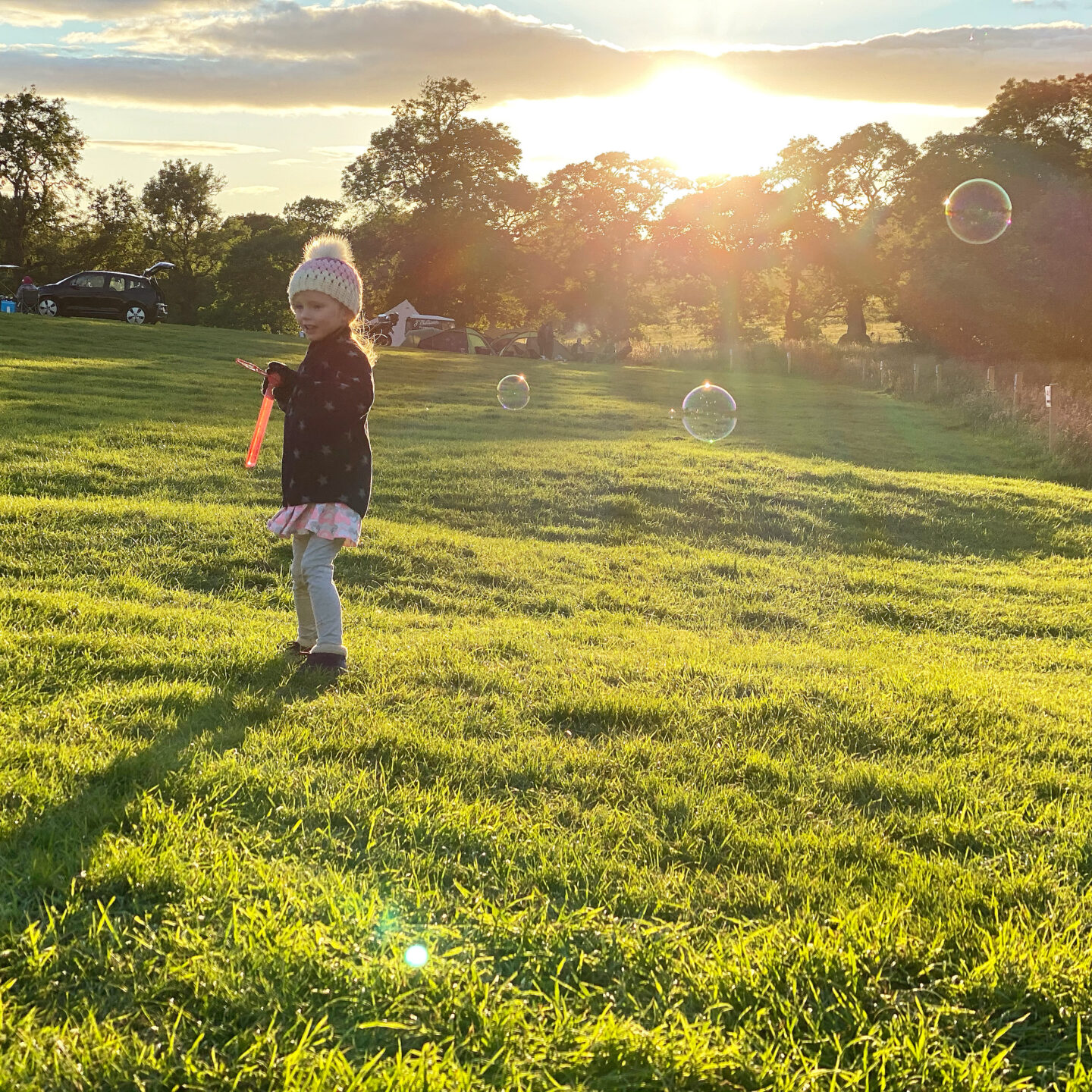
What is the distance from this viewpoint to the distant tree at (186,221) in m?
61.7

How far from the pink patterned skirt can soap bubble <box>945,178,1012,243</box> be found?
3878 cm

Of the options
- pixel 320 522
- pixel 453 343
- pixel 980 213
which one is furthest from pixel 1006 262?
pixel 320 522

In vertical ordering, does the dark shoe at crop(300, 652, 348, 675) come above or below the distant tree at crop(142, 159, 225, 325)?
below

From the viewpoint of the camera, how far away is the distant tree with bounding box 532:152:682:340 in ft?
218

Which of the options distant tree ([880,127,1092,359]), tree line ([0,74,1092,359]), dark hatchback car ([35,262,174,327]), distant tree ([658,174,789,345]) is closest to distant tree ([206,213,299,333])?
tree line ([0,74,1092,359])

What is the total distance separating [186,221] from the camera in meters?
66.6

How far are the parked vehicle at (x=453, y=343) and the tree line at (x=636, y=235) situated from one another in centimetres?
1388

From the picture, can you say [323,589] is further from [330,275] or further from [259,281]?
[259,281]

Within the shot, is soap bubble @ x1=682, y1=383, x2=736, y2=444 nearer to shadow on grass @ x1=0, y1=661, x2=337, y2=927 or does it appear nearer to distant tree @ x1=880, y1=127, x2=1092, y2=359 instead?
shadow on grass @ x1=0, y1=661, x2=337, y2=927

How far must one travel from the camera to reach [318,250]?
545 cm

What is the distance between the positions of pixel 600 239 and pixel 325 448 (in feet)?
219

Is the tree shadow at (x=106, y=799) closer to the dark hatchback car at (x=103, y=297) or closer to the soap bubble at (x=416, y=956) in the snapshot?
the soap bubble at (x=416, y=956)

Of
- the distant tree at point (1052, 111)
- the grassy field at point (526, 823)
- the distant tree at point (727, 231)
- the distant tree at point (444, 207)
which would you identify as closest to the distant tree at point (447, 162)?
the distant tree at point (444, 207)

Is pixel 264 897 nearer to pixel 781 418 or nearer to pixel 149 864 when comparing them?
pixel 149 864
